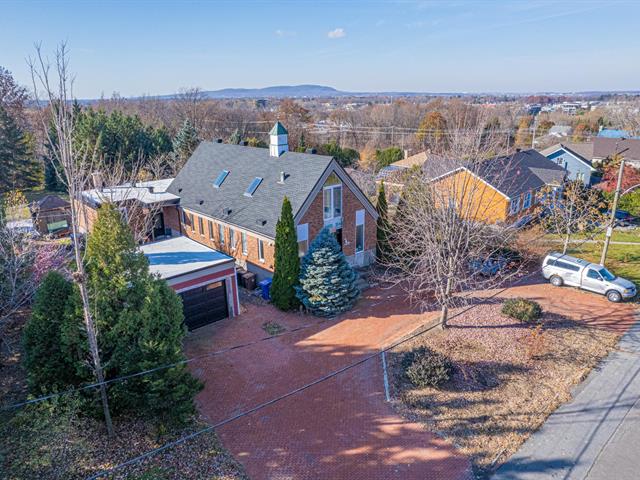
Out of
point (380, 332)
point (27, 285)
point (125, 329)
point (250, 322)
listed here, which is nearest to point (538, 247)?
point (380, 332)

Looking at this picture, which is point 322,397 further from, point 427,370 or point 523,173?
point 523,173

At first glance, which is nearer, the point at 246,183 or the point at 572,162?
the point at 246,183

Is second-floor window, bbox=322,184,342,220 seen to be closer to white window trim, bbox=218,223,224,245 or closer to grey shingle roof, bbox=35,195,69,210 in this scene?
white window trim, bbox=218,223,224,245

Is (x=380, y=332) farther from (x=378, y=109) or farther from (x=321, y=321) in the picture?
(x=378, y=109)

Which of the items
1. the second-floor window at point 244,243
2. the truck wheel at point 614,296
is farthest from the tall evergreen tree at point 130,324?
the truck wheel at point 614,296

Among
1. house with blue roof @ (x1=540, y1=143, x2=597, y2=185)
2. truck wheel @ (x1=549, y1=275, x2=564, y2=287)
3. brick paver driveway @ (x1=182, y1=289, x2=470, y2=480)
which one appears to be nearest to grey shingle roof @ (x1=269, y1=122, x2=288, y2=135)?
brick paver driveway @ (x1=182, y1=289, x2=470, y2=480)

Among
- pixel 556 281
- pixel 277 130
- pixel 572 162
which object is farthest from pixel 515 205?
pixel 277 130

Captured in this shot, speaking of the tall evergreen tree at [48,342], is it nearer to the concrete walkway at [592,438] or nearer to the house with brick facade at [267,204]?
the house with brick facade at [267,204]
